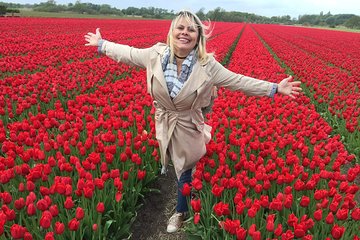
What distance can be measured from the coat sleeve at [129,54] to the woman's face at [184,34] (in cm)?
35

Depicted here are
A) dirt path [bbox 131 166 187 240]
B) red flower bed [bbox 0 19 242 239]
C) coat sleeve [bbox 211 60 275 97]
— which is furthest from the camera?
dirt path [bbox 131 166 187 240]

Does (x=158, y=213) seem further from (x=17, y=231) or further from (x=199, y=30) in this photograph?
(x=199, y=30)

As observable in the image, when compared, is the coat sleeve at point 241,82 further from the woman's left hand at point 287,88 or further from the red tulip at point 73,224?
the red tulip at point 73,224

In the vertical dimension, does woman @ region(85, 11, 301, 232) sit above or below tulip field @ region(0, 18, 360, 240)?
above

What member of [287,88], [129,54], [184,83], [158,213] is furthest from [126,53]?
[158,213]

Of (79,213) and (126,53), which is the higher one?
(126,53)

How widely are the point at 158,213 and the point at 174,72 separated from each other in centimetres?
183

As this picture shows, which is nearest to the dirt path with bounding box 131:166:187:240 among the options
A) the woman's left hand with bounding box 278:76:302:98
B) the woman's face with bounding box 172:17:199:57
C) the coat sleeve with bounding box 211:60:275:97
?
the coat sleeve with bounding box 211:60:275:97

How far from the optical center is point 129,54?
11.8 feet

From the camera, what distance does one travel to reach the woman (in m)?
3.25

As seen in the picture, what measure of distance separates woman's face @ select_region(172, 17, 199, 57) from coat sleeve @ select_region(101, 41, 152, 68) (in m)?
0.35

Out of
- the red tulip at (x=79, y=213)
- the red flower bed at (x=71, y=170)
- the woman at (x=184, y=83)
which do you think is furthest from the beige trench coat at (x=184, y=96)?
the red tulip at (x=79, y=213)

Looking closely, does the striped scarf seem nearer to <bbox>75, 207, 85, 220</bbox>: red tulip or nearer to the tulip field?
the tulip field

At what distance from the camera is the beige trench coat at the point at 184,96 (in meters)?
3.26
